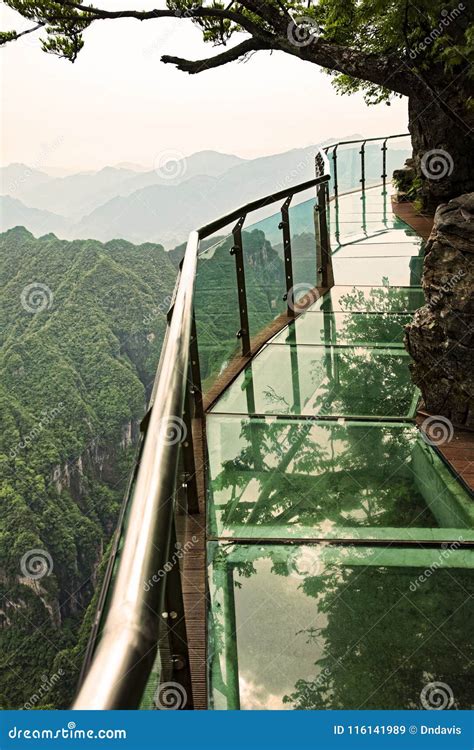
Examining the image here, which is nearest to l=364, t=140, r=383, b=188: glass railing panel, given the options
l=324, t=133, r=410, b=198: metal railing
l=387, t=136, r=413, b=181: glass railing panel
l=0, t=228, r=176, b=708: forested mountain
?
l=324, t=133, r=410, b=198: metal railing

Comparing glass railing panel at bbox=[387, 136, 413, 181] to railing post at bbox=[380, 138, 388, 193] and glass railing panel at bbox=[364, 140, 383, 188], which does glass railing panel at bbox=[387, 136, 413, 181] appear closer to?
railing post at bbox=[380, 138, 388, 193]

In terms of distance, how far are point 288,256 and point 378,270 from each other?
2.27m

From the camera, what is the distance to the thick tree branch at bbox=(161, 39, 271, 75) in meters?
12.7

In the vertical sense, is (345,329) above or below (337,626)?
above

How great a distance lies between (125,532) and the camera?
1016 millimetres

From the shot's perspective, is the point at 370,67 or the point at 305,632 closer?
the point at 305,632

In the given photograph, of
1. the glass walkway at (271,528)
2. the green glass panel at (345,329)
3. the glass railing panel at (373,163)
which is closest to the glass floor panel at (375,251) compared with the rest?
the green glass panel at (345,329)

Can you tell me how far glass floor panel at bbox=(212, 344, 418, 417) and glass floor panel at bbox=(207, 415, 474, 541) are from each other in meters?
0.22

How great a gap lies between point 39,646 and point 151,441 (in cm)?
6143

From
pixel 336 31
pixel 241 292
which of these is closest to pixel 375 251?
pixel 241 292

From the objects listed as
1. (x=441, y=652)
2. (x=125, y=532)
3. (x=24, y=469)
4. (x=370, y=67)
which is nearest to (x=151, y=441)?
(x=125, y=532)

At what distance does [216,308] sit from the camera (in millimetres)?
4172

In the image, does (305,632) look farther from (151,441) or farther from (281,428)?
(281,428)

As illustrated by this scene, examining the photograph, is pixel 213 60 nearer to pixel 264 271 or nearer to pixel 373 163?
pixel 373 163
